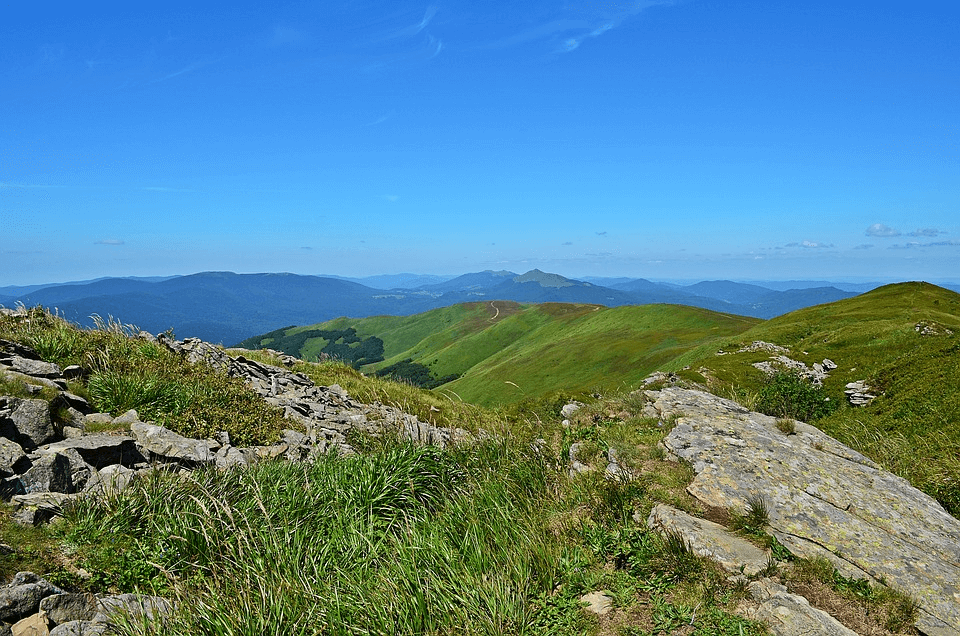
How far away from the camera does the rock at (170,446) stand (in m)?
9.77

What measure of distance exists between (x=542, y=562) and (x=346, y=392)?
645 inches

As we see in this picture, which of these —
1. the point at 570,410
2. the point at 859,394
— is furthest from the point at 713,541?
the point at 859,394

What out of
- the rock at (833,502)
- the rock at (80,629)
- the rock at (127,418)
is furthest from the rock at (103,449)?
the rock at (833,502)

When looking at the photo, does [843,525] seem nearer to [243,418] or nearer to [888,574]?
[888,574]

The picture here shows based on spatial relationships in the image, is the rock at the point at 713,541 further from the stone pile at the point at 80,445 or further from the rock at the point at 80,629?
the rock at the point at 80,629

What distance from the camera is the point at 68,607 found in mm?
5469

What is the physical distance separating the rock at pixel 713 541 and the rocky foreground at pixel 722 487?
0.02 meters

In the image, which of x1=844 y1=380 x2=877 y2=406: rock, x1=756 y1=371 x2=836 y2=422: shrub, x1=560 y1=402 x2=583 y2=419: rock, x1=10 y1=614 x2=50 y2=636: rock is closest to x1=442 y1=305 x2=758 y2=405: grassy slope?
x1=756 y1=371 x2=836 y2=422: shrub

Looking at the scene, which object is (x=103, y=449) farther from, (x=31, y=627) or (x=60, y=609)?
(x=31, y=627)

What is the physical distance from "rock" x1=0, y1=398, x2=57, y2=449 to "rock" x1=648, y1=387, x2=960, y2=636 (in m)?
12.0

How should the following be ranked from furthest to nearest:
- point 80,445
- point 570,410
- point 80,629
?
point 570,410, point 80,445, point 80,629

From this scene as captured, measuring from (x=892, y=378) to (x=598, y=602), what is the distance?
3034 centimetres

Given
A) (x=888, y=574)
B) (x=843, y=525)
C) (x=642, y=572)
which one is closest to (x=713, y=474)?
(x=843, y=525)

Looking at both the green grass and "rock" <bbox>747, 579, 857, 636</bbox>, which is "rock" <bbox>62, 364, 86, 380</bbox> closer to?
the green grass
